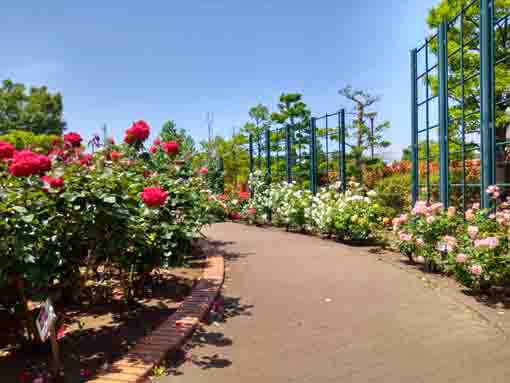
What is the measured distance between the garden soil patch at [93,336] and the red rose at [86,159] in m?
1.19

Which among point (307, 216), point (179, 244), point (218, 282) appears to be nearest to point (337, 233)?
point (307, 216)

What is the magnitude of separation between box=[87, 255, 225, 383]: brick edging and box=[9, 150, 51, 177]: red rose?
4.40ft

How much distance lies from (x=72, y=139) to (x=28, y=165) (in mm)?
1064

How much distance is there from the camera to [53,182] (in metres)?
2.68

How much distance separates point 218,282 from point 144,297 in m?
0.88

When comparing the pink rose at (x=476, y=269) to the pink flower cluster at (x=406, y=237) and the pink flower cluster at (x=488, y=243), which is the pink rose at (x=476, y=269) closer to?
the pink flower cluster at (x=488, y=243)

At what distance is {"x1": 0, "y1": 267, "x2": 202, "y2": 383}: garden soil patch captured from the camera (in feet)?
9.41

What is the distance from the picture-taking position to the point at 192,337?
137 inches

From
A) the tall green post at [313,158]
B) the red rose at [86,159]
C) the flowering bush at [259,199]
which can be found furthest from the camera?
the flowering bush at [259,199]

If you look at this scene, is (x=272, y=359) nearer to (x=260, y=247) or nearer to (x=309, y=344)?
(x=309, y=344)

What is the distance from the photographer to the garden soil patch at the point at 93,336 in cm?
287

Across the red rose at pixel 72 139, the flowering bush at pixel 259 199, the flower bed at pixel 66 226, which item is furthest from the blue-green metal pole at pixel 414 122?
the red rose at pixel 72 139

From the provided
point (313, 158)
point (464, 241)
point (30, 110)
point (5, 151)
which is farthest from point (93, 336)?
point (30, 110)

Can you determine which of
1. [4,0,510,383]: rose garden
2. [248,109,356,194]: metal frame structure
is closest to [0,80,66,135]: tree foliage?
[248,109,356,194]: metal frame structure
